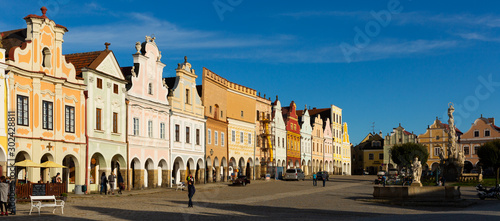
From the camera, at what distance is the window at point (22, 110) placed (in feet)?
104

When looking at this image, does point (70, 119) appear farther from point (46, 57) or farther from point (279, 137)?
point (279, 137)

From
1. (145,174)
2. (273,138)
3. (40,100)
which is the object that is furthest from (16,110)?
(273,138)

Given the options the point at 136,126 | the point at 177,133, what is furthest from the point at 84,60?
the point at 177,133

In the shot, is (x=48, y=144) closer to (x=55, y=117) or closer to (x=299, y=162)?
(x=55, y=117)

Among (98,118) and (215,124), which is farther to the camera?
(215,124)

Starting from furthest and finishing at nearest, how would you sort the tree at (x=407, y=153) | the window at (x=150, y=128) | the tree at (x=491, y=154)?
the tree at (x=407, y=153), the tree at (x=491, y=154), the window at (x=150, y=128)

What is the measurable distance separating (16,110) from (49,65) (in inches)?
162

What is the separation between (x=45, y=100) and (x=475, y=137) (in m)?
79.9

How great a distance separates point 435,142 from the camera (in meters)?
100

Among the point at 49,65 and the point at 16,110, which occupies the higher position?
the point at 49,65

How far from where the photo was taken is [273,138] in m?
73.5

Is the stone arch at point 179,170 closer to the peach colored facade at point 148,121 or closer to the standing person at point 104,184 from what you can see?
the peach colored facade at point 148,121

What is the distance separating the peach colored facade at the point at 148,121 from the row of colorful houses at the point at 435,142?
5179cm

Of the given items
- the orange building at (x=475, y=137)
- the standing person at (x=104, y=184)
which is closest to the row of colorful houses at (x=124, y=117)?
the standing person at (x=104, y=184)
